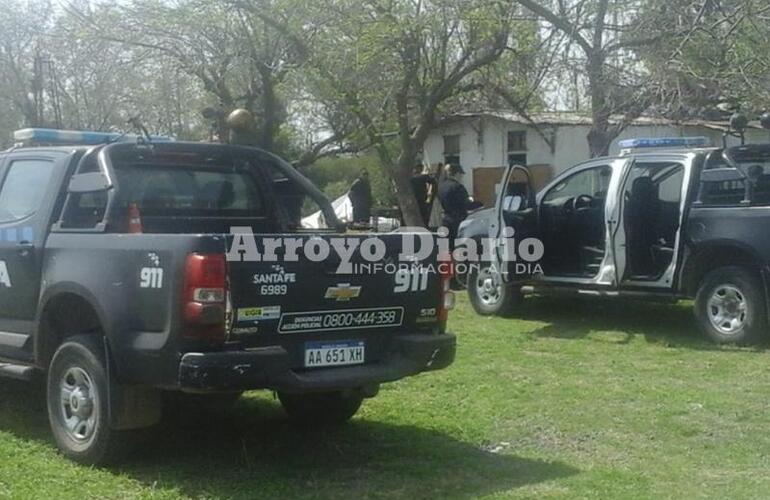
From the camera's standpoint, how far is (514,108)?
1647 centimetres

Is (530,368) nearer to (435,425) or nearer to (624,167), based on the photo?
(435,425)

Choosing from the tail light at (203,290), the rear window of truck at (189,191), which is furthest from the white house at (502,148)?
the tail light at (203,290)

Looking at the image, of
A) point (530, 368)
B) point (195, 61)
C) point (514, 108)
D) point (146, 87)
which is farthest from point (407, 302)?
point (146, 87)

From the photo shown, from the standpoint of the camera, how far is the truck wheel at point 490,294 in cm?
1180

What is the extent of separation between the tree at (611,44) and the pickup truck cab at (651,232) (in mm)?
2596

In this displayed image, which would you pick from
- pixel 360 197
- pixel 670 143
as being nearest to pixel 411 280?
pixel 670 143

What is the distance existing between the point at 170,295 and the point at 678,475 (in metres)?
2.94

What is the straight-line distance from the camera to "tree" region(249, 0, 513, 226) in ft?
45.0

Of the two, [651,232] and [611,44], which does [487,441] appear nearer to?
[651,232]

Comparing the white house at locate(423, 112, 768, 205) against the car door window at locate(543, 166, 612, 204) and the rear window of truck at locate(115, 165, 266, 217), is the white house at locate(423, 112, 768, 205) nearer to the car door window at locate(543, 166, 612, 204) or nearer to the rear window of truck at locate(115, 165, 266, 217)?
the car door window at locate(543, 166, 612, 204)

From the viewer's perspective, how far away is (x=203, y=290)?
17.4 ft

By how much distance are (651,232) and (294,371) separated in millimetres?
5854

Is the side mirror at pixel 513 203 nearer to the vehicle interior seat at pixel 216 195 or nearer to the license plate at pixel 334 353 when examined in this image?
the vehicle interior seat at pixel 216 195

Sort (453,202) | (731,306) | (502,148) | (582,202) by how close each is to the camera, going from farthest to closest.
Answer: (502,148) < (453,202) < (582,202) < (731,306)
